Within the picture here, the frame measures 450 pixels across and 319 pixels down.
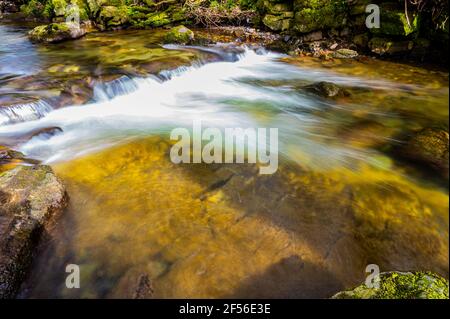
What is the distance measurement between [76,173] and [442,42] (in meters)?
11.6

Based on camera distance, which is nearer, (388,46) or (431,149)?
(431,149)

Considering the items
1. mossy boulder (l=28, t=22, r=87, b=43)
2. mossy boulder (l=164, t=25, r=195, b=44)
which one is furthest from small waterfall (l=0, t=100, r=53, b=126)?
mossy boulder (l=28, t=22, r=87, b=43)

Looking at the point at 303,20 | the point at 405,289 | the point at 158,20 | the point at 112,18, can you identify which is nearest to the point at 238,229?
the point at 405,289

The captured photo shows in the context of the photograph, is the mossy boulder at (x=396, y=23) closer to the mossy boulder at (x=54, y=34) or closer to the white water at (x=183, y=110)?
the white water at (x=183, y=110)

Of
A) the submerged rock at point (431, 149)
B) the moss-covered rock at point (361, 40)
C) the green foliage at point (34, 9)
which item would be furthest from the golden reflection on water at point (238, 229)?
the green foliage at point (34, 9)

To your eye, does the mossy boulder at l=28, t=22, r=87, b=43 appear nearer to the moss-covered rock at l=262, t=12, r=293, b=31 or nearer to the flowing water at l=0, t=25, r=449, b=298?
the flowing water at l=0, t=25, r=449, b=298

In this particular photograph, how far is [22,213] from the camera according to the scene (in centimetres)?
398

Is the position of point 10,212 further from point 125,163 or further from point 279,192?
point 279,192

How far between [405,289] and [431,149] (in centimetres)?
371

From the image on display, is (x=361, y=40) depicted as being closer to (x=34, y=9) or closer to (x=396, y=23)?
(x=396, y=23)

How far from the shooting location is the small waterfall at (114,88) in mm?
8961

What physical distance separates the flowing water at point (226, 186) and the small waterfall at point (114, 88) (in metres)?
0.04

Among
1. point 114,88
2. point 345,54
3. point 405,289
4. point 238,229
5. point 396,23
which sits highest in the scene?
point 396,23
